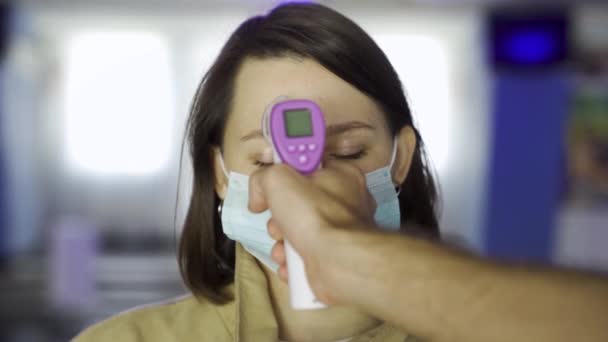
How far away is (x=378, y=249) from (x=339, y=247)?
0.03 meters

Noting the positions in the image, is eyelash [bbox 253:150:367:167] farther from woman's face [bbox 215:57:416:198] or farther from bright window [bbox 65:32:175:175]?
bright window [bbox 65:32:175:175]

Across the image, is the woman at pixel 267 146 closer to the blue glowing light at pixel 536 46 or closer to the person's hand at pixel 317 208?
the person's hand at pixel 317 208

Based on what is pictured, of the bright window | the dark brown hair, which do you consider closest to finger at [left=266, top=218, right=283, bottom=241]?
the dark brown hair

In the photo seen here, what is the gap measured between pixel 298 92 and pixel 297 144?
29cm

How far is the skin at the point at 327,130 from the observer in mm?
895

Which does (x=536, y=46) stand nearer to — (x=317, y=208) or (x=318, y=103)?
(x=318, y=103)

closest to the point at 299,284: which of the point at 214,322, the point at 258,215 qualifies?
the point at 258,215

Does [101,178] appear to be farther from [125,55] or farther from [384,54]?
[384,54]

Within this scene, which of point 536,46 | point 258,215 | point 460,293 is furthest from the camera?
point 536,46

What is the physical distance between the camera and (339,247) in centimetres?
50

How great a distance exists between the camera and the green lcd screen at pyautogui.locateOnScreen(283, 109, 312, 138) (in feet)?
2.12

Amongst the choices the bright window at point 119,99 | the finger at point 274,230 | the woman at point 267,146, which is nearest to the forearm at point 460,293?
the finger at point 274,230

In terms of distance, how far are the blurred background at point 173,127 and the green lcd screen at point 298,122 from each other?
3.70m

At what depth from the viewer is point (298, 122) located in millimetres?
656
